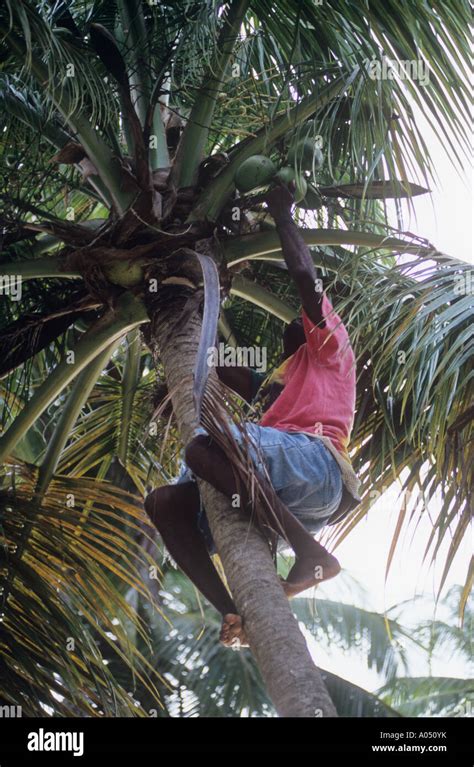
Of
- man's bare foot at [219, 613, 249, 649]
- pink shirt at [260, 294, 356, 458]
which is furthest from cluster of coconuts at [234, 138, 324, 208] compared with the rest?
man's bare foot at [219, 613, 249, 649]

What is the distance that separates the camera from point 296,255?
14.6 ft

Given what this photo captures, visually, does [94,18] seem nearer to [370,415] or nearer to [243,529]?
[370,415]

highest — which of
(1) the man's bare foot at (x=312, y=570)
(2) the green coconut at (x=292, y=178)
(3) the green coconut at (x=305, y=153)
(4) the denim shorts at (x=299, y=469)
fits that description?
(3) the green coconut at (x=305, y=153)

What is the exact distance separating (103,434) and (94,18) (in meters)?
2.34

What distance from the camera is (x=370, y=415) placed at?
18.5 ft

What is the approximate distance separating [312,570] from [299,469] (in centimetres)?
37

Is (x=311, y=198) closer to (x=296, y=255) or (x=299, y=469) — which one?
(x=296, y=255)

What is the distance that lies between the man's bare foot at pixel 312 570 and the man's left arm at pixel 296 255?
3.00ft

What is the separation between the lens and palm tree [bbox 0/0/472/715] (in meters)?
4.71

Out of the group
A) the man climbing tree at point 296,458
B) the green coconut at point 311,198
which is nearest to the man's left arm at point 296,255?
the man climbing tree at point 296,458

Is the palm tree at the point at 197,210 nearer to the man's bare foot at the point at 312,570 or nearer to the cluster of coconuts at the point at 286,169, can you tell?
the cluster of coconuts at the point at 286,169

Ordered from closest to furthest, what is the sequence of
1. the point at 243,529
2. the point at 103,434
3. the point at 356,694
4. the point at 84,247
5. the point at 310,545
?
the point at 243,529
the point at 310,545
the point at 84,247
the point at 103,434
the point at 356,694

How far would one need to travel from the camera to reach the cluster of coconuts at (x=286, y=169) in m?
4.54
